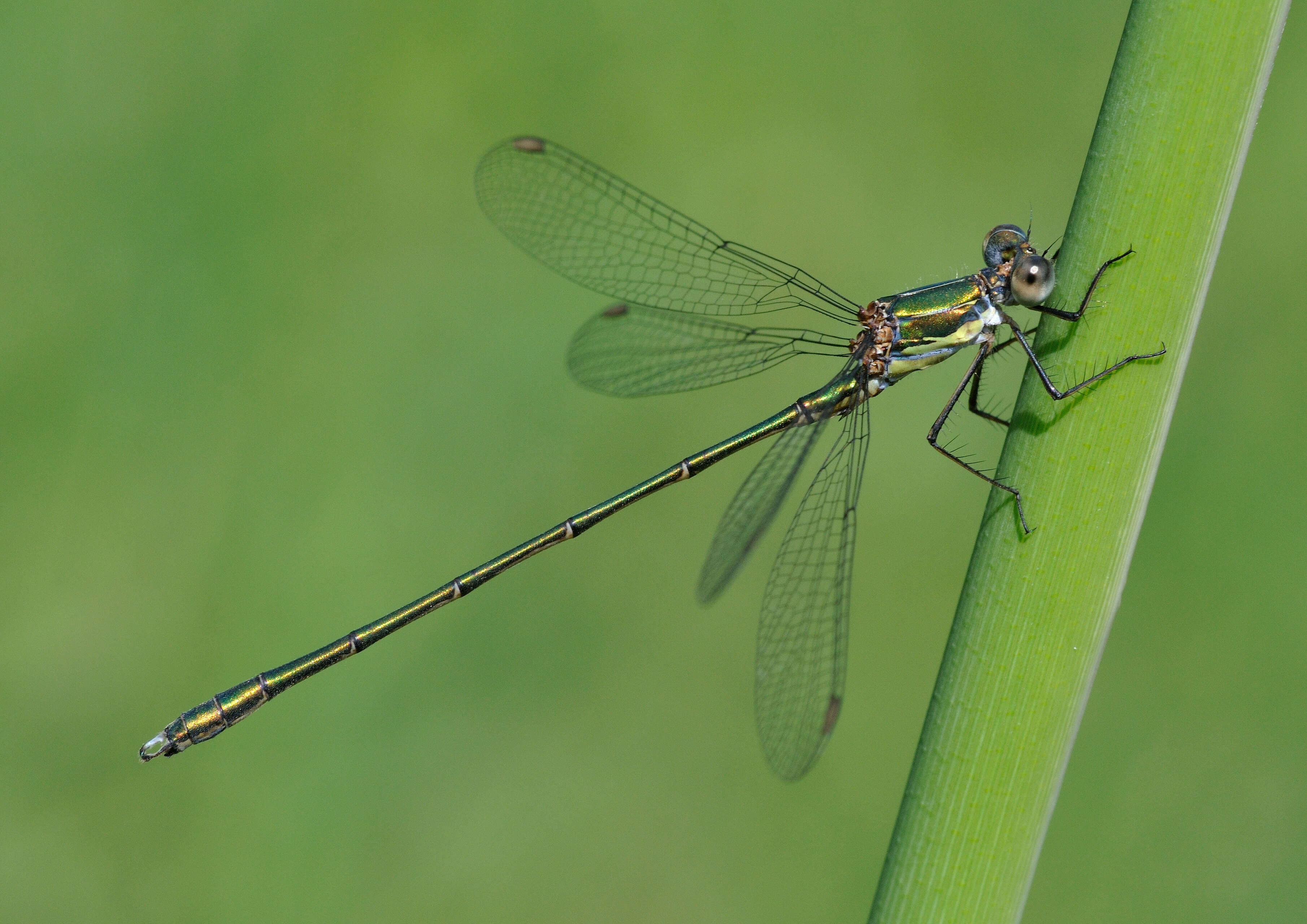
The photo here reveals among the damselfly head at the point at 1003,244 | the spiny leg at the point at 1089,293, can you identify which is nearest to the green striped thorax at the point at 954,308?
the damselfly head at the point at 1003,244

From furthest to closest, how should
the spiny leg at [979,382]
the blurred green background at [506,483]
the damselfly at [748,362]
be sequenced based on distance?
1. the blurred green background at [506,483]
2. the damselfly at [748,362]
3. the spiny leg at [979,382]

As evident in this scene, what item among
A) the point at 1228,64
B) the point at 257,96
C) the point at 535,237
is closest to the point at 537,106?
the point at 257,96

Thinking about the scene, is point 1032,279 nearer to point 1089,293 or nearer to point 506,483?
point 1089,293

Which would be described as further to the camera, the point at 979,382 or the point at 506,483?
the point at 506,483

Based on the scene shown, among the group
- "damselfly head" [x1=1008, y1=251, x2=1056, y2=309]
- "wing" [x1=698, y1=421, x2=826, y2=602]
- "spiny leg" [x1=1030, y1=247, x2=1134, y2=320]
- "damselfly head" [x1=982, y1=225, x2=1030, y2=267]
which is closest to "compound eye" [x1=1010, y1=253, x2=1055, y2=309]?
"damselfly head" [x1=1008, y1=251, x2=1056, y2=309]

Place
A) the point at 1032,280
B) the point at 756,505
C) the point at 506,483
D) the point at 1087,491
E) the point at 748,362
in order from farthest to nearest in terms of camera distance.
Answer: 1. the point at 506,483
2. the point at 748,362
3. the point at 756,505
4. the point at 1032,280
5. the point at 1087,491

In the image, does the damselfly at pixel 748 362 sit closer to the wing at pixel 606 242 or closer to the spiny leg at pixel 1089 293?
the wing at pixel 606 242

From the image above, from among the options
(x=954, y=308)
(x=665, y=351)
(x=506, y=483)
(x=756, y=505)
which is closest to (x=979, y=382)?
(x=954, y=308)
